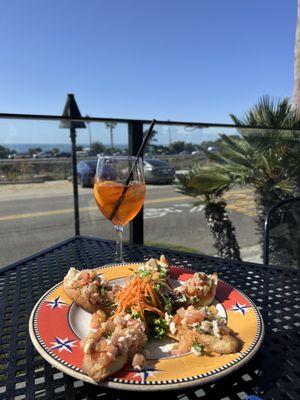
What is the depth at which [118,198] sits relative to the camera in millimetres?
1122

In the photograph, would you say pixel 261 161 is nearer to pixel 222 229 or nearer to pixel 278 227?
pixel 278 227

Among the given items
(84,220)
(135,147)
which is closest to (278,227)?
(135,147)

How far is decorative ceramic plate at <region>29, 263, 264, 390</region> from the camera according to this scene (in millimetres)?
569

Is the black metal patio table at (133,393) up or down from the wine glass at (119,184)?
down

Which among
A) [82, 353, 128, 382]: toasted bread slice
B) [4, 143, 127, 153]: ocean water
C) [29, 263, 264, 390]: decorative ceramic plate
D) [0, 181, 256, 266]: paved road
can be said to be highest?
[4, 143, 127, 153]: ocean water

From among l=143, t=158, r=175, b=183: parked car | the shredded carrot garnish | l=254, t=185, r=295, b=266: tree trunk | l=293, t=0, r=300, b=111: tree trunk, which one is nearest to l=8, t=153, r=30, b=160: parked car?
l=143, t=158, r=175, b=183: parked car

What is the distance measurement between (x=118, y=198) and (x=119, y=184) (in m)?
0.05

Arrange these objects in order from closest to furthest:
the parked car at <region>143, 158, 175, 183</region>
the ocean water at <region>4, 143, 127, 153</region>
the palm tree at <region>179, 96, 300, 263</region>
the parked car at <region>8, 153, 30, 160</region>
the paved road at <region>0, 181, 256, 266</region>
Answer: the ocean water at <region>4, 143, 127, 153</region> < the parked car at <region>8, 153, 30, 160</region> < the palm tree at <region>179, 96, 300, 263</region> < the parked car at <region>143, 158, 175, 183</region> < the paved road at <region>0, 181, 256, 266</region>

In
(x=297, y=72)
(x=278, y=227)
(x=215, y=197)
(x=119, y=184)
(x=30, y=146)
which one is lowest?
(x=278, y=227)

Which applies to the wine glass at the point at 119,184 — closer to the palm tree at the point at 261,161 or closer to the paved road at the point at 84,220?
the paved road at the point at 84,220

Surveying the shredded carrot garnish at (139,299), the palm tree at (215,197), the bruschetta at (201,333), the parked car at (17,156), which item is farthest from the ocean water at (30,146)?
the bruschetta at (201,333)

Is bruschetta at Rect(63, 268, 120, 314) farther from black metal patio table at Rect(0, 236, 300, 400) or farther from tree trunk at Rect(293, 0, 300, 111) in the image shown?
tree trunk at Rect(293, 0, 300, 111)

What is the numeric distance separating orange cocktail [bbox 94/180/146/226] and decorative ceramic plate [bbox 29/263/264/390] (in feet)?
1.06

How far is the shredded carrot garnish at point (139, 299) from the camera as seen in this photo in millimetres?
760
